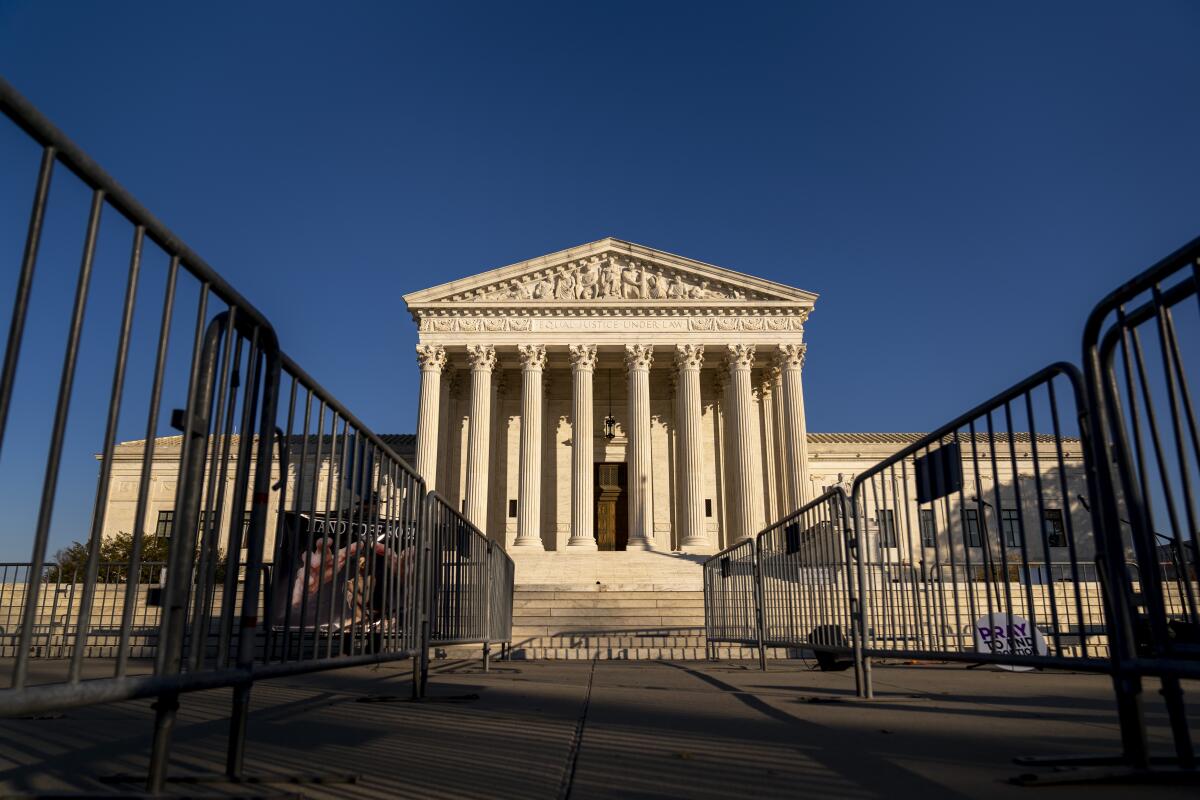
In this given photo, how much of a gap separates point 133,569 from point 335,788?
927mm

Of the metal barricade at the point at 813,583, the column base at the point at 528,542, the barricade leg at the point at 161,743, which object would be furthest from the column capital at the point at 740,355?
the barricade leg at the point at 161,743

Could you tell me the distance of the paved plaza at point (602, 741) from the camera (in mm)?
2703

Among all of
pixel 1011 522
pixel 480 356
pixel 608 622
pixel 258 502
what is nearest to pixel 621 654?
pixel 608 622

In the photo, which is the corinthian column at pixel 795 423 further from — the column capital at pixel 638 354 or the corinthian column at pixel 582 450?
the corinthian column at pixel 582 450

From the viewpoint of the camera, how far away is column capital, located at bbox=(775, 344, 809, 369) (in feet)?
106

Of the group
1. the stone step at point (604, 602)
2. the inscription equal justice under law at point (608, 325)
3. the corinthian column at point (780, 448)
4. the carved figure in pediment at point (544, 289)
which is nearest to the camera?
the stone step at point (604, 602)

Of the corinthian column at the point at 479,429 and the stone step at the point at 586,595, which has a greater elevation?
the corinthian column at the point at 479,429

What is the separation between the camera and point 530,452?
3097 centimetres

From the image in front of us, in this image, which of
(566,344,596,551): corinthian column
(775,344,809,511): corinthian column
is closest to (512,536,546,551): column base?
(566,344,596,551): corinthian column

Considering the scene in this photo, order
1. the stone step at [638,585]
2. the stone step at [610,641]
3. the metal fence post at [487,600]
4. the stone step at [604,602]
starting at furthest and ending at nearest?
1. the stone step at [638,585]
2. the stone step at [604,602]
3. the stone step at [610,641]
4. the metal fence post at [487,600]

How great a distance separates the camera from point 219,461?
308 centimetres

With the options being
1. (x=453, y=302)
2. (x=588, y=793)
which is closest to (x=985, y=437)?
(x=588, y=793)

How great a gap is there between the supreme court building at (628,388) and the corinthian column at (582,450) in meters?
0.05

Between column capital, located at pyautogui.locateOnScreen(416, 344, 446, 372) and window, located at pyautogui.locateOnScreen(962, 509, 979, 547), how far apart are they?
28050 millimetres
